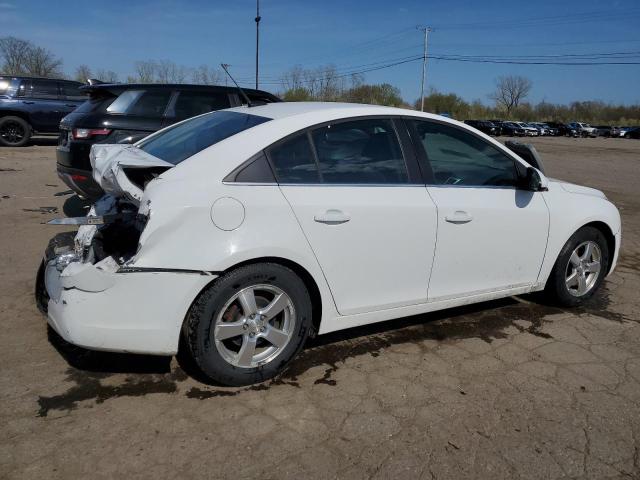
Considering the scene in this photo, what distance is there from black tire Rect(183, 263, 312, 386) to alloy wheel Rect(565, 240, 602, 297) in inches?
95.2

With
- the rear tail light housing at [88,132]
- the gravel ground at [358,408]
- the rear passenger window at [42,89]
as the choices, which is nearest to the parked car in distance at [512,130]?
the rear passenger window at [42,89]

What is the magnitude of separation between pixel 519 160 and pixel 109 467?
3.26 m

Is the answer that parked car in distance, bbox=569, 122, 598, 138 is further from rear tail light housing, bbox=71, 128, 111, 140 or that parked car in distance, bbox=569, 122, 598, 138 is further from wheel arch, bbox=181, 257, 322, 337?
wheel arch, bbox=181, 257, 322, 337

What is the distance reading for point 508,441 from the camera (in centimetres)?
266

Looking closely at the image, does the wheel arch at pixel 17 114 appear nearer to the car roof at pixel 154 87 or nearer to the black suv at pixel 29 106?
the black suv at pixel 29 106

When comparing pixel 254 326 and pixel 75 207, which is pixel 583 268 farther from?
pixel 75 207

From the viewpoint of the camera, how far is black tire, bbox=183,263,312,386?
282 cm

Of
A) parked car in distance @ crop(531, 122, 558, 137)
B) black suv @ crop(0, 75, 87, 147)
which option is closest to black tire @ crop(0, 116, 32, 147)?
black suv @ crop(0, 75, 87, 147)

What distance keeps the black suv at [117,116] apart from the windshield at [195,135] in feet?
7.56

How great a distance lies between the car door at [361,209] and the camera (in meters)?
3.08

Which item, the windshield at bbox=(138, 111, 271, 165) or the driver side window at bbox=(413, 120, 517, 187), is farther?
the driver side window at bbox=(413, 120, 517, 187)

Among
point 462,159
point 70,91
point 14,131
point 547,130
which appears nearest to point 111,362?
point 462,159

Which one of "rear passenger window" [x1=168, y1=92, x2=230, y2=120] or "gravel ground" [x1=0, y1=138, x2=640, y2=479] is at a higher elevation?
"rear passenger window" [x1=168, y1=92, x2=230, y2=120]

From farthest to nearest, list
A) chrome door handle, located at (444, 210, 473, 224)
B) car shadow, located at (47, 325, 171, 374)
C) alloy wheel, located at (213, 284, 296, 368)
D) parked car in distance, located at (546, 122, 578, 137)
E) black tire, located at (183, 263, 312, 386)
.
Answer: parked car in distance, located at (546, 122, 578, 137), chrome door handle, located at (444, 210, 473, 224), car shadow, located at (47, 325, 171, 374), alloy wheel, located at (213, 284, 296, 368), black tire, located at (183, 263, 312, 386)
